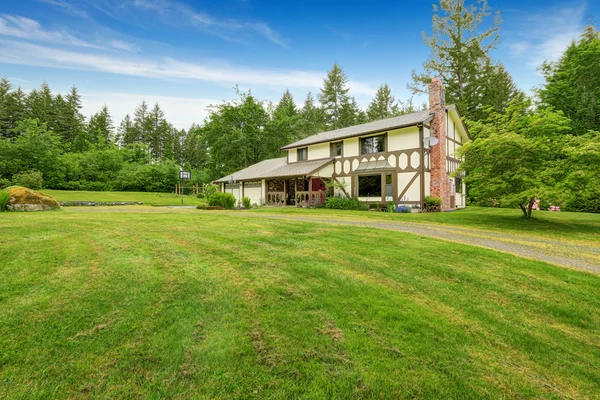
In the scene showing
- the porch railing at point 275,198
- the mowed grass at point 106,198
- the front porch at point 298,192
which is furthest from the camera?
the porch railing at point 275,198

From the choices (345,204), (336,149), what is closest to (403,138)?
(336,149)

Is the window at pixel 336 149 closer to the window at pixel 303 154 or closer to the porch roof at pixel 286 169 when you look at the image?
the porch roof at pixel 286 169

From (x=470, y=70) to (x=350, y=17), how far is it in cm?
1872

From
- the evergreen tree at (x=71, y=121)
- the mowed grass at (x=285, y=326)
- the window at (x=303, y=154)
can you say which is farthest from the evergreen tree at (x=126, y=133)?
the mowed grass at (x=285, y=326)

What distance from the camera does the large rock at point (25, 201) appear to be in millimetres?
10094

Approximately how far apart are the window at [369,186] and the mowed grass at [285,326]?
13.1 meters

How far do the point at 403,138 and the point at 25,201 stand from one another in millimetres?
18485

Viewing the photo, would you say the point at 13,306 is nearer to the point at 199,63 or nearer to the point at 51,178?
the point at 199,63

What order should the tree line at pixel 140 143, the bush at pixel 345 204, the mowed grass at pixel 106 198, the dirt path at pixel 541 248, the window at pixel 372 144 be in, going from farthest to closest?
the tree line at pixel 140 143 < the mowed grass at pixel 106 198 < the window at pixel 372 144 < the bush at pixel 345 204 < the dirt path at pixel 541 248

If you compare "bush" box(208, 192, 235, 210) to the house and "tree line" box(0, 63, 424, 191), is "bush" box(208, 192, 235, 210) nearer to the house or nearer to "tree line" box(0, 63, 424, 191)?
the house

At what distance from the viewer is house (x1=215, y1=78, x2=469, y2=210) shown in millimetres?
16109

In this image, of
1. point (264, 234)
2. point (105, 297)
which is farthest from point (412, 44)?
point (105, 297)

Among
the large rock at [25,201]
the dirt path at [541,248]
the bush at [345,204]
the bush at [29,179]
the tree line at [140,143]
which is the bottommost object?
the dirt path at [541,248]

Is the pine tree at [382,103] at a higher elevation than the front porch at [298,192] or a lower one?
higher
